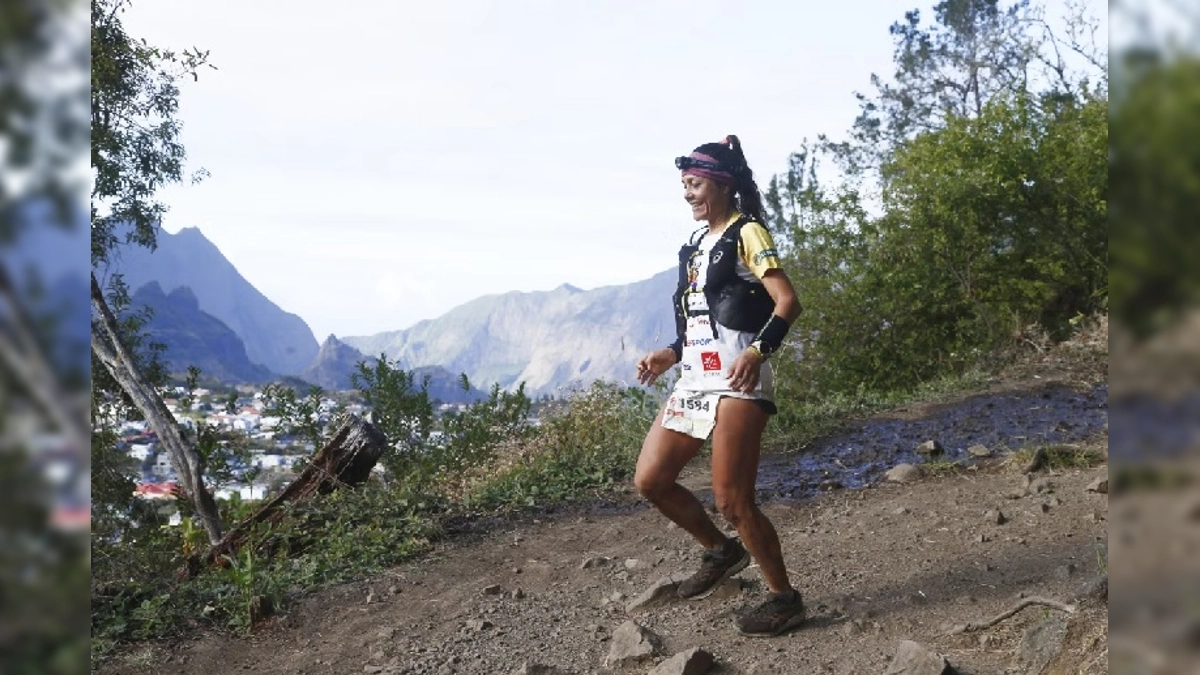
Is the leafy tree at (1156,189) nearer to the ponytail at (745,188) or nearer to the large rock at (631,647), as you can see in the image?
the ponytail at (745,188)

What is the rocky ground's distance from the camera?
395 cm

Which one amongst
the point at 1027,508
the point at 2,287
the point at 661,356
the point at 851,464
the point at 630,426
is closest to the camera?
the point at 2,287

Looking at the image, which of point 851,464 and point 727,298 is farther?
point 851,464

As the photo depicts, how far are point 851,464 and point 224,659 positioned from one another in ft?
14.4

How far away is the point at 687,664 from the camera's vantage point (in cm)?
385

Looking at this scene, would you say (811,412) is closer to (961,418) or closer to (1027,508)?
(961,418)

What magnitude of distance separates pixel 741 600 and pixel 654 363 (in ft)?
3.52

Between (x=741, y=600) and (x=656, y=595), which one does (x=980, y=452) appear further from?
(x=656, y=595)

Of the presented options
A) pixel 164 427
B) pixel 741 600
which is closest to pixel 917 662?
pixel 741 600

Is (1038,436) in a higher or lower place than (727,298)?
lower

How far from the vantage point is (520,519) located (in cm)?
659

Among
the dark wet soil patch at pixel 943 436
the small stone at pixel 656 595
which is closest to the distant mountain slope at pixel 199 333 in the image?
the dark wet soil patch at pixel 943 436

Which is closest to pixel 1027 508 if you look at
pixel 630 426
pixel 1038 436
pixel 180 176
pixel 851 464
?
pixel 851 464

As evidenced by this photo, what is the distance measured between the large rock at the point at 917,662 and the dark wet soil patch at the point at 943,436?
3.09 m
